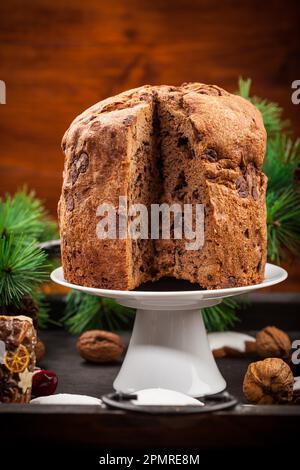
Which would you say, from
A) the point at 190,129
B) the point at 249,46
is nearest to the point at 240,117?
the point at 190,129

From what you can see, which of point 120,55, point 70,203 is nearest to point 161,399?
point 70,203

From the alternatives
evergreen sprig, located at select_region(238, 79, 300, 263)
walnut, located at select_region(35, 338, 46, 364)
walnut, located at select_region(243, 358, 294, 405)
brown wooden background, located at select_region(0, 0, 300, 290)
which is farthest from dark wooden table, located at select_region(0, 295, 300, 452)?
brown wooden background, located at select_region(0, 0, 300, 290)

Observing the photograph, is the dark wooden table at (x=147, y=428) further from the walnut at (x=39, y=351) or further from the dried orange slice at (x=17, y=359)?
the walnut at (x=39, y=351)

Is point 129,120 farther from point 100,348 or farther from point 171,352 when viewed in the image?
point 100,348

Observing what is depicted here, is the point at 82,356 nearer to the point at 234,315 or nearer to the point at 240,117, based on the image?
the point at 234,315

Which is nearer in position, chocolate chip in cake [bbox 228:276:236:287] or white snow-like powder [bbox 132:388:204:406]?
white snow-like powder [bbox 132:388:204:406]

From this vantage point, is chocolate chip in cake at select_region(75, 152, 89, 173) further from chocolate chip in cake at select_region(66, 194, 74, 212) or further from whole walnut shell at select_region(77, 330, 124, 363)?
whole walnut shell at select_region(77, 330, 124, 363)

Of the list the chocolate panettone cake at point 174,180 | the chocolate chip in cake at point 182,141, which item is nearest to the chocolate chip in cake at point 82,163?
the chocolate panettone cake at point 174,180
